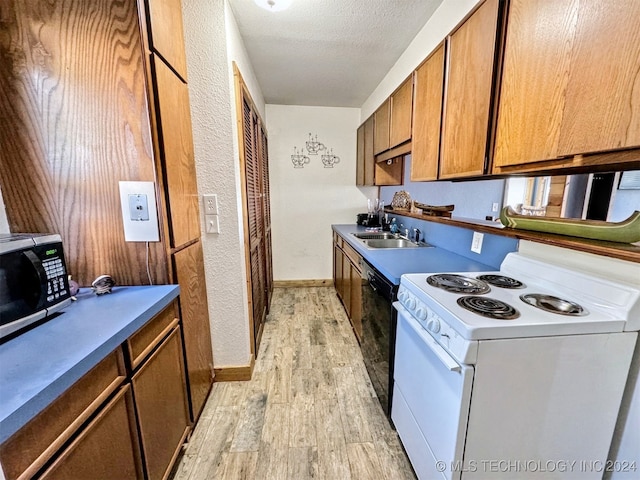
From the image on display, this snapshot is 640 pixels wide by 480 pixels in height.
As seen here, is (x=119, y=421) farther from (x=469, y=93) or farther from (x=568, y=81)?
(x=469, y=93)

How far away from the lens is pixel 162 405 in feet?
3.67

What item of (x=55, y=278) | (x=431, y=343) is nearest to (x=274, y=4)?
(x=55, y=278)

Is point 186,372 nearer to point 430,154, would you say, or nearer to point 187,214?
point 187,214

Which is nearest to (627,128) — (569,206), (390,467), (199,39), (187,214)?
(569,206)

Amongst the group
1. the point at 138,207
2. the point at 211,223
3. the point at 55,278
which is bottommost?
the point at 55,278

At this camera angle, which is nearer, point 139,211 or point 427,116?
point 139,211

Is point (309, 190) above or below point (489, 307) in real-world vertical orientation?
above

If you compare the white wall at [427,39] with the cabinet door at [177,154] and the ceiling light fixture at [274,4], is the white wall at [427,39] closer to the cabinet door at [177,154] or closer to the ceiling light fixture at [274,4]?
the ceiling light fixture at [274,4]

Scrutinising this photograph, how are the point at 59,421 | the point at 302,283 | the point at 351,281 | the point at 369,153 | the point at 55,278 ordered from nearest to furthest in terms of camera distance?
the point at 59,421 < the point at 55,278 < the point at 351,281 < the point at 369,153 < the point at 302,283

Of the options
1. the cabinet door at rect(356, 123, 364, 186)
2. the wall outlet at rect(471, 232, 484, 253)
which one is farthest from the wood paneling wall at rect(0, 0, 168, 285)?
the cabinet door at rect(356, 123, 364, 186)

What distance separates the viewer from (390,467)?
128cm

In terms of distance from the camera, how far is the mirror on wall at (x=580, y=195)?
942 mm

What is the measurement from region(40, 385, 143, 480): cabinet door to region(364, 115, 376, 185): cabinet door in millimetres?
2745

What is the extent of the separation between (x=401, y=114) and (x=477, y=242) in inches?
46.2
